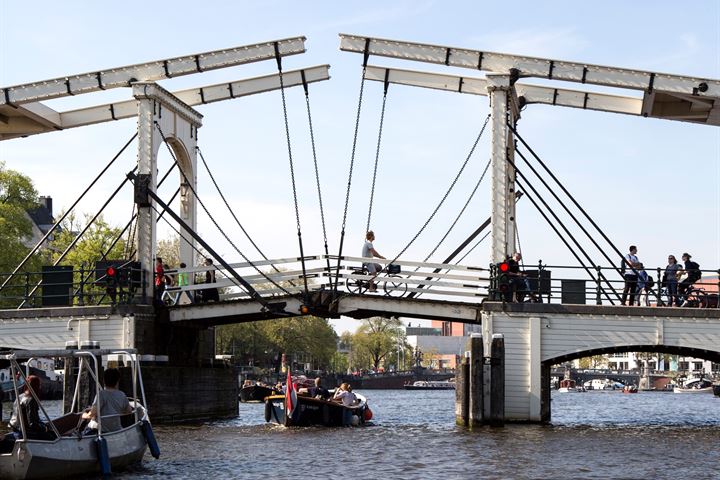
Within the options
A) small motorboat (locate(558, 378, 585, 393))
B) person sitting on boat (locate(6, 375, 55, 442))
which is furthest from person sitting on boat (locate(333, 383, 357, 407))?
small motorboat (locate(558, 378, 585, 393))

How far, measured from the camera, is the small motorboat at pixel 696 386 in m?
123

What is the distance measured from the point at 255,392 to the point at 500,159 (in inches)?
1486

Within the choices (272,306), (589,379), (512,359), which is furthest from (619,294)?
(589,379)

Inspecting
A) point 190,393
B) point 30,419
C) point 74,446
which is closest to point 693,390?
point 190,393

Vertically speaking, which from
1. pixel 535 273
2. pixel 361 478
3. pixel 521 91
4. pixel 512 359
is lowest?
pixel 361 478

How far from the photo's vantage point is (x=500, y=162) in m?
31.7

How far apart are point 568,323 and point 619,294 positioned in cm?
165

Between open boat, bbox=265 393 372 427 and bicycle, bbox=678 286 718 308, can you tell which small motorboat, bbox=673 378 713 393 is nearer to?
open boat, bbox=265 393 372 427

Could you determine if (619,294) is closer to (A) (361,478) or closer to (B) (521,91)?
(B) (521,91)

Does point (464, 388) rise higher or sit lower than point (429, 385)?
higher

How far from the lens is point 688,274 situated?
1238 inches

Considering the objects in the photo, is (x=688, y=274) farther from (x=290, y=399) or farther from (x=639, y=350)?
(x=290, y=399)

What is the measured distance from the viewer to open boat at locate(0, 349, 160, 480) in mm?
19438

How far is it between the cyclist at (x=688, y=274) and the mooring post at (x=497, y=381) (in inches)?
196
